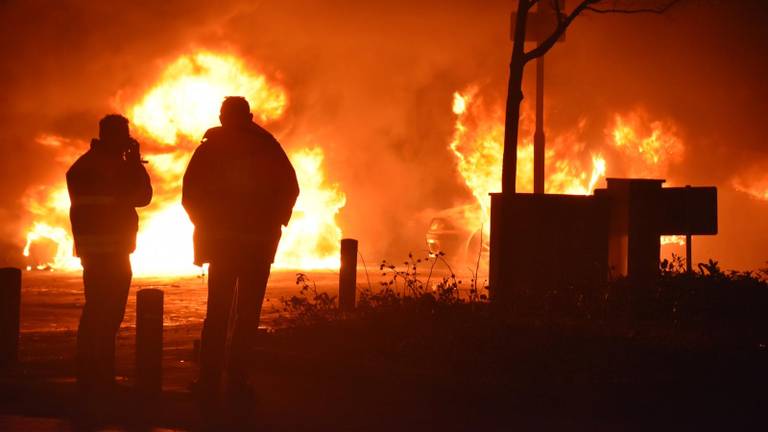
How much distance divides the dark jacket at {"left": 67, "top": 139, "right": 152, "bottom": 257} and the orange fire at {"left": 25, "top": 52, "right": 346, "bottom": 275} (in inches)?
631

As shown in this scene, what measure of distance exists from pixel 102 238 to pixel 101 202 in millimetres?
289

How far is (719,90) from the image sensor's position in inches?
1278

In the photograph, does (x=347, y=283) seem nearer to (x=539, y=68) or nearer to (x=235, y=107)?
(x=235, y=107)

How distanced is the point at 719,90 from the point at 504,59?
6.98 m

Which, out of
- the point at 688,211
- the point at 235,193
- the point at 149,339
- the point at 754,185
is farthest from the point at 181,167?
the point at 235,193

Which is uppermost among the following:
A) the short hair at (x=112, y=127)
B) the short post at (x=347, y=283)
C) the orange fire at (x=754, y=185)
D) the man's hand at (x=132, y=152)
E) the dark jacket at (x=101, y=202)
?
the orange fire at (x=754, y=185)

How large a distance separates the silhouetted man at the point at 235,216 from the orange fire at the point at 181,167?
55.4 ft

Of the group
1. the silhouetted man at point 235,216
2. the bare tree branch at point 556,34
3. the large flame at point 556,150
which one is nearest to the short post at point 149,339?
the silhouetted man at point 235,216

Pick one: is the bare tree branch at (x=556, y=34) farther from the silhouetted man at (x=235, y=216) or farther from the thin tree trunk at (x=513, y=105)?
the silhouetted man at (x=235, y=216)

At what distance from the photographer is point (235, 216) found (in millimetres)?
7211

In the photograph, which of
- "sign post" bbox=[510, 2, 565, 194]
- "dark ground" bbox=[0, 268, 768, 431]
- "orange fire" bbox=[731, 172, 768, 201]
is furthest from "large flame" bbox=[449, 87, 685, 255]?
"dark ground" bbox=[0, 268, 768, 431]

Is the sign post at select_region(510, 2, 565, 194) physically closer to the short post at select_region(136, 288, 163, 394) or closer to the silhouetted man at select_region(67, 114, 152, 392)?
the silhouetted man at select_region(67, 114, 152, 392)

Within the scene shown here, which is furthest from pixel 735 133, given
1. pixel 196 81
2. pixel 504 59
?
pixel 196 81

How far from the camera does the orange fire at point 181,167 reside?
24141mm
